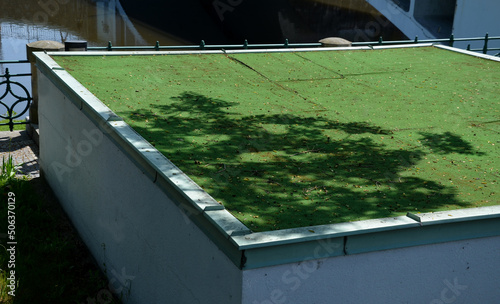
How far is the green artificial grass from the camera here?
5359 mm

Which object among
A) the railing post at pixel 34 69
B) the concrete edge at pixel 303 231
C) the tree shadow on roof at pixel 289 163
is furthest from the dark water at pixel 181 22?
the concrete edge at pixel 303 231

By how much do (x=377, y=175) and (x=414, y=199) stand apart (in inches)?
26.9

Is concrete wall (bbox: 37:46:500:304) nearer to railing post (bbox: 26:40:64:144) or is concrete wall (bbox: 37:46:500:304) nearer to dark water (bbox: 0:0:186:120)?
railing post (bbox: 26:40:64:144)

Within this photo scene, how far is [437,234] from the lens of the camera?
16.1 feet

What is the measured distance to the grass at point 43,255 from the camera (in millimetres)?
7359

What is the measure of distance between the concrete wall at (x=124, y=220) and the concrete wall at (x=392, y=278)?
31 cm

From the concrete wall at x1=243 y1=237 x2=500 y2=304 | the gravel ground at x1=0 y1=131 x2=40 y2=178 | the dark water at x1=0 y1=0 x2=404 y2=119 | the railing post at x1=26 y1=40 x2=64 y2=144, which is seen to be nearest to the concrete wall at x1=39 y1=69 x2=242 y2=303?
the concrete wall at x1=243 y1=237 x2=500 y2=304

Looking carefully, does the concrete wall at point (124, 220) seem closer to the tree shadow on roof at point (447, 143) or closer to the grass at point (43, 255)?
the grass at point (43, 255)

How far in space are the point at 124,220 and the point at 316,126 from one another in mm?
2695

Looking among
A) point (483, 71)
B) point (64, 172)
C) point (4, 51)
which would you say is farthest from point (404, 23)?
point (64, 172)

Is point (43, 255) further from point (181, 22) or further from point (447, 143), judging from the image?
point (181, 22)

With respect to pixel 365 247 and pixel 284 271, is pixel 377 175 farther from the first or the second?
pixel 284 271

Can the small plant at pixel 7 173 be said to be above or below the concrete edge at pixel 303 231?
below

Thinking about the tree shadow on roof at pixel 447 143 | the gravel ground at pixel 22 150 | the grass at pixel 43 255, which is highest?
the tree shadow on roof at pixel 447 143
